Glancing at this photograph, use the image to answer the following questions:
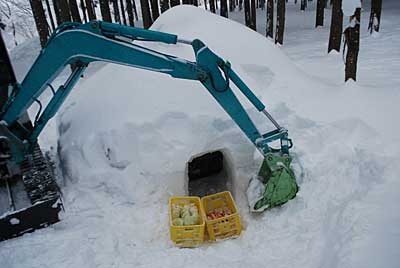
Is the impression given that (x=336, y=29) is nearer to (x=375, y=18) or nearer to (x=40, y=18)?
(x=375, y=18)

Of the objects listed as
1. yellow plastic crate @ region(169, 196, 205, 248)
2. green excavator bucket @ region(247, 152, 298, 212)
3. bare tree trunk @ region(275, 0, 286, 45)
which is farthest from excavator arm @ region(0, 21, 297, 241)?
bare tree trunk @ region(275, 0, 286, 45)

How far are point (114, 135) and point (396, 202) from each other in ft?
11.1

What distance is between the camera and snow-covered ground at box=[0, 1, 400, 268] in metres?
3.59

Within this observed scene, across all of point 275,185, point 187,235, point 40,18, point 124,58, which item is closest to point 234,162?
point 275,185

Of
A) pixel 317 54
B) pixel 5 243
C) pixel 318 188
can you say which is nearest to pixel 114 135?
pixel 5 243

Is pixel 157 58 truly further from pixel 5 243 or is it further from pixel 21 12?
pixel 21 12

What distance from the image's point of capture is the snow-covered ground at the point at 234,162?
11.8ft

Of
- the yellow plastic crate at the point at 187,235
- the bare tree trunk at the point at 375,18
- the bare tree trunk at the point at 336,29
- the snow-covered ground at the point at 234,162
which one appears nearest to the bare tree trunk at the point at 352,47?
the snow-covered ground at the point at 234,162

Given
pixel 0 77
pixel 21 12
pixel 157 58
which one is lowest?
pixel 21 12

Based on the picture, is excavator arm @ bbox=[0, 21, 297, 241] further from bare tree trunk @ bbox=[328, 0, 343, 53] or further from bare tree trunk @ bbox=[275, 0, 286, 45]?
bare tree trunk @ bbox=[275, 0, 286, 45]

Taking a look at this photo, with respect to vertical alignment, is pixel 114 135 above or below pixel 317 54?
above

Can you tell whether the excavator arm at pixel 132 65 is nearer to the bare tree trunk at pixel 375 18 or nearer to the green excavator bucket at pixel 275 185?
the green excavator bucket at pixel 275 185

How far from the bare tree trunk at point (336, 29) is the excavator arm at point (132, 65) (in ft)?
21.1

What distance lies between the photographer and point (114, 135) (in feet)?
15.2
